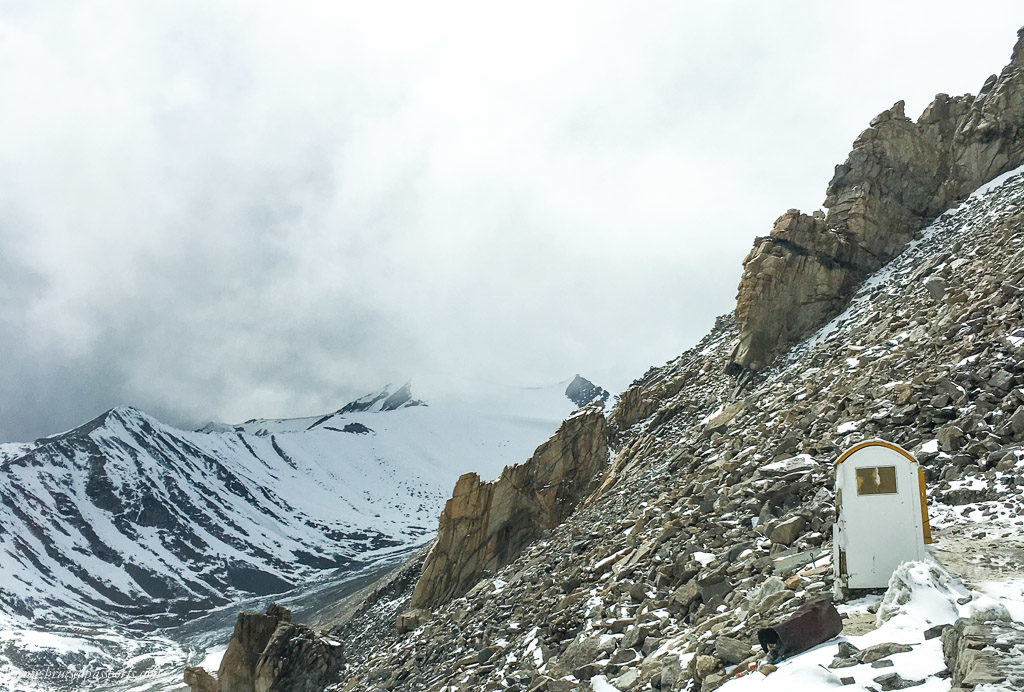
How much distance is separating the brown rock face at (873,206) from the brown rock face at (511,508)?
1084 centimetres

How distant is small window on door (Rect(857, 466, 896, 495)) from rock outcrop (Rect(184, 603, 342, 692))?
1418 inches

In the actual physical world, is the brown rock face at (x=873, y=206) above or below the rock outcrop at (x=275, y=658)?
above

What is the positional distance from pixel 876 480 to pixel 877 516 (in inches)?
24.7

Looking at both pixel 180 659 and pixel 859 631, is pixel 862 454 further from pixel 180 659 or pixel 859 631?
pixel 180 659

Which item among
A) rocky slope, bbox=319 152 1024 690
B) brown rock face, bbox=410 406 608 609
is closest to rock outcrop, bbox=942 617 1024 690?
rocky slope, bbox=319 152 1024 690

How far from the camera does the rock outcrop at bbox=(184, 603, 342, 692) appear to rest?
142ft

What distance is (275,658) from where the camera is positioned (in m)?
44.9

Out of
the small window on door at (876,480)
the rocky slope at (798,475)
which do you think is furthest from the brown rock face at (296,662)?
the small window on door at (876,480)

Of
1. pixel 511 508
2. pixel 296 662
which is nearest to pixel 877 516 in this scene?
pixel 511 508

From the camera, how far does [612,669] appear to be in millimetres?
15922

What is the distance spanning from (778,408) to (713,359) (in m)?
14.2

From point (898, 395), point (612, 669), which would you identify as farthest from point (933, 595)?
point (898, 395)

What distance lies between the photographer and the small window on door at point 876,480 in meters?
13.4

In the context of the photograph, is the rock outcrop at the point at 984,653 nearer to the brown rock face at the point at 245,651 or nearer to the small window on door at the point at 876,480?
the small window on door at the point at 876,480
